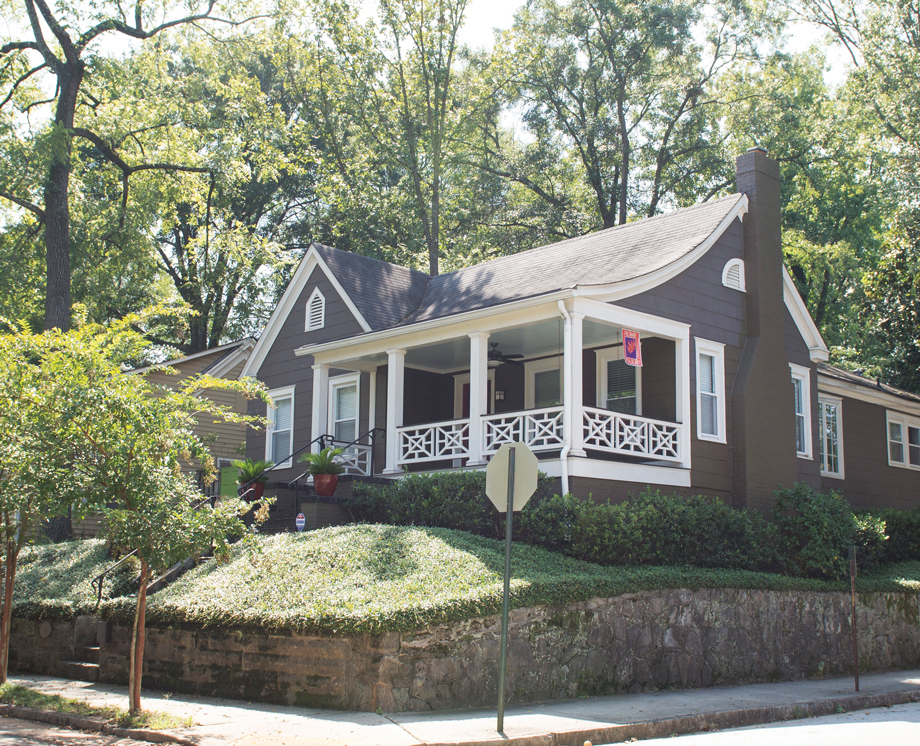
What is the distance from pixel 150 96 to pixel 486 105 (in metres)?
15.0

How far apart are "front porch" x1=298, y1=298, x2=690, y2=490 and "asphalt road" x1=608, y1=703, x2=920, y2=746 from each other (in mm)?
5139

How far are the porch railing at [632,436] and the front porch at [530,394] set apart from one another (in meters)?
0.03

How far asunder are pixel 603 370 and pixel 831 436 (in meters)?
7.15

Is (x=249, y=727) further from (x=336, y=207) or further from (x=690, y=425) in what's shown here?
(x=336, y=207)

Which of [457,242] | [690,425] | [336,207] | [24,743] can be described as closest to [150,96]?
[336,207]

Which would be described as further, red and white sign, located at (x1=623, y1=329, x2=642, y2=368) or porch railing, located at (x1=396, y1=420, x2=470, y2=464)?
porch railing, located at (x1=396, y1=420, x2=470, y2=464)

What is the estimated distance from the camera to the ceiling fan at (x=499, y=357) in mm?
19531

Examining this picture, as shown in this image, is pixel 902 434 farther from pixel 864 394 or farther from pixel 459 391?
pixel 459 391

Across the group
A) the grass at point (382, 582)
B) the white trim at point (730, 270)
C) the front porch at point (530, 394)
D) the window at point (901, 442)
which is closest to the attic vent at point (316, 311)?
the front porch at point (530, 394)

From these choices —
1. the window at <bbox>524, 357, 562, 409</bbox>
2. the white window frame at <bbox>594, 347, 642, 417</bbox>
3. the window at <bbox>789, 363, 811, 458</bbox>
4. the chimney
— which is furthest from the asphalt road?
the window at <bbox>524, 357, 562, 409</bbox>

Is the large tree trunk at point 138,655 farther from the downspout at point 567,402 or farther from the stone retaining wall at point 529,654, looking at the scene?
the downspout at point 567,402

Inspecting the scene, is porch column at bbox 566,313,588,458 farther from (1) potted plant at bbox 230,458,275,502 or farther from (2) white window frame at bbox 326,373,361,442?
(2) white window frame at bbox 326,373,361,442

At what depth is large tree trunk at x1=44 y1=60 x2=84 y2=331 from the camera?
2175 centimetres

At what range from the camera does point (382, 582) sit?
11.4m
